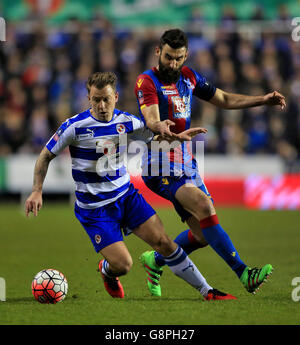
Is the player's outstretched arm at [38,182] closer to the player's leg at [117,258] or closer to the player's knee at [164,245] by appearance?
the player's leg at [117,258]

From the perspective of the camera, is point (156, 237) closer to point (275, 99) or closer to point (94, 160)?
point (94, 160)

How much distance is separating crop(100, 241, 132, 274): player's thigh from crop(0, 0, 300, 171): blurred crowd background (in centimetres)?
1089

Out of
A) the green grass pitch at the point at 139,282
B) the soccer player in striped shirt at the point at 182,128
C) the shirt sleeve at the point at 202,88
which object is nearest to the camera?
the green grass pitch at the point at 139,282

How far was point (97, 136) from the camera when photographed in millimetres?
6277

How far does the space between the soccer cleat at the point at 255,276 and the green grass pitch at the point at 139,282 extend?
13 centimetres

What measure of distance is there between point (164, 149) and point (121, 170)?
498 millimetres

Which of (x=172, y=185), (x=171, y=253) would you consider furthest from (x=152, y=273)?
(x=172, y=185)

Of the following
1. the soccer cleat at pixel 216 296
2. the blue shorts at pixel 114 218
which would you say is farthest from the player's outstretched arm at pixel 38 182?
the soccer cleat at pixel 216 296

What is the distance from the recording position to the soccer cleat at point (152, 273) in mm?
6598

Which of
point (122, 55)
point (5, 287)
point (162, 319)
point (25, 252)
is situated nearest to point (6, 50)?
point (122, 55)

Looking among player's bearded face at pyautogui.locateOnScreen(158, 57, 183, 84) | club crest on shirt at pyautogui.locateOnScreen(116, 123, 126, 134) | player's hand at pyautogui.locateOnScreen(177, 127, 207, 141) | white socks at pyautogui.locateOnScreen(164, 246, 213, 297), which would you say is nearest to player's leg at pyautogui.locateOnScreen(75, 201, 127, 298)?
white socks at pyautogui.locateOnScreen(164, 246, 213, 297)

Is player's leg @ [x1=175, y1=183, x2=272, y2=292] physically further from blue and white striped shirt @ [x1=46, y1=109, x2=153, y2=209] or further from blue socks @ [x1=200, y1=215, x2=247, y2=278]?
blue and white striped shirt @ [x1=46, y1=109, x2=153, y2=209]

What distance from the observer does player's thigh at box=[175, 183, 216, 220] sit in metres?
6.34
